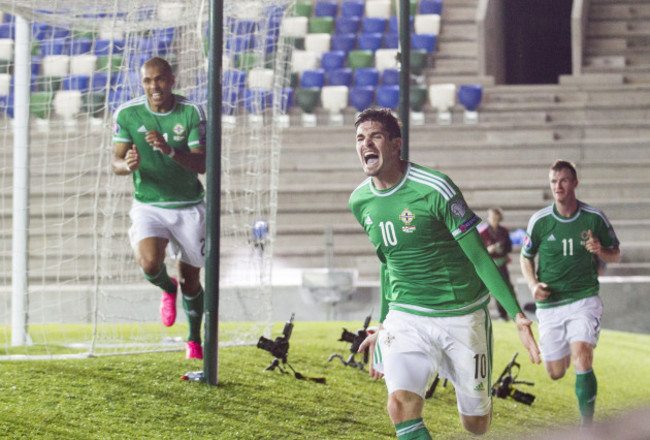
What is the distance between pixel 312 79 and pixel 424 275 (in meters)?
14.8

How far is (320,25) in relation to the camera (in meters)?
20.3

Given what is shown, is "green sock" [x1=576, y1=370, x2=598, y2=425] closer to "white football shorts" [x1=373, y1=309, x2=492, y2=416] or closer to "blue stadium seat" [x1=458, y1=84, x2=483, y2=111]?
"white football shorts" [x1=373, y1=309, x2=492, y2=416]

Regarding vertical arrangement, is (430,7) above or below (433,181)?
above

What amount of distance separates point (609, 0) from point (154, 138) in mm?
17805

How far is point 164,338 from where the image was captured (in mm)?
8570

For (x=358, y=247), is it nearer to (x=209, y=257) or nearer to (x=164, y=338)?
(x=164, y=338)

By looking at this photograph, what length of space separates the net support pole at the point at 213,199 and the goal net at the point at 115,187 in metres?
0.12

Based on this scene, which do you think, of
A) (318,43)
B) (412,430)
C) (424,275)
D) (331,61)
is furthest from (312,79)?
(412,430)

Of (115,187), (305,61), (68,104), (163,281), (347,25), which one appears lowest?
(163,281)

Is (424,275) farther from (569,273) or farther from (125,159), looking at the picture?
(125,159)

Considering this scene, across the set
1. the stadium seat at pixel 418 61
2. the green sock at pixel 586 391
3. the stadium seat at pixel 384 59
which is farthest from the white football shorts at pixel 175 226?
the stadium seat at pixel 384 59

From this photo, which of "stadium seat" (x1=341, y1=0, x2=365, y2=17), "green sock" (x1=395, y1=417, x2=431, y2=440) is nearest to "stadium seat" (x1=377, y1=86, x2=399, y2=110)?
"stadium seat" (x1=341, y1=0, x2=365, y2=17)

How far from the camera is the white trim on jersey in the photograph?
3.93 meters

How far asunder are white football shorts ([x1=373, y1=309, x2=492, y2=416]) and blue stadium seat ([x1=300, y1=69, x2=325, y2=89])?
14.8 meters
